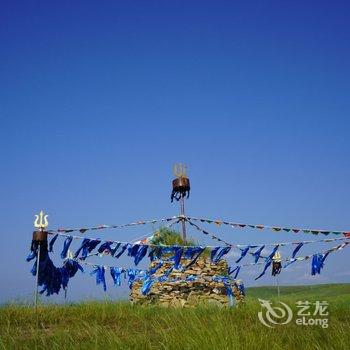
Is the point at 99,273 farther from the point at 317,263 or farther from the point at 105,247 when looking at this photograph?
the point at 317,263

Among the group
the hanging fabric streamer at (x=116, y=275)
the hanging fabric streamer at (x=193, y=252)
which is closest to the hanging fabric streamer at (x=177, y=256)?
the hanging fabric streamer at (x=193, y=252)

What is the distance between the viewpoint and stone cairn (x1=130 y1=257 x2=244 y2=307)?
17500mm

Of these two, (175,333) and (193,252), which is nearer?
(175,333)

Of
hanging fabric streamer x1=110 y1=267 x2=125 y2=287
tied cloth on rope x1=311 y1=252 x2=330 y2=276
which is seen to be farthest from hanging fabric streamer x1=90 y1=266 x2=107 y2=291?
tied cloth on rope x1=311 y1=252 x2=330 y2=276

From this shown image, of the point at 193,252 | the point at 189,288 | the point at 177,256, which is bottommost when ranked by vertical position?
the point at 189,288

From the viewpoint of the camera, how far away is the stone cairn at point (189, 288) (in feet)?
57.4

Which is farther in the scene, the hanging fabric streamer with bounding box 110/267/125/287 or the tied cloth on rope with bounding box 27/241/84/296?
the hanging fabric streamer with bounding box 110/267/125/287

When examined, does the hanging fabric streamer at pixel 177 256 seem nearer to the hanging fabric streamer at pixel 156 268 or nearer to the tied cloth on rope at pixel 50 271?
the hanging fabric streamer at pixel 156 268

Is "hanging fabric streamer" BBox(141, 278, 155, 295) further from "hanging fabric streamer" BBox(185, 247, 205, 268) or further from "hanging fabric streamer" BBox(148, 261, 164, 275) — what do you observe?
"hanging fabric streamer" BBox(185, 247, 205, 268)

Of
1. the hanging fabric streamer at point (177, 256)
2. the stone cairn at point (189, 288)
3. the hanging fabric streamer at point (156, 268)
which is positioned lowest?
the stone cairn at point (189, 288)

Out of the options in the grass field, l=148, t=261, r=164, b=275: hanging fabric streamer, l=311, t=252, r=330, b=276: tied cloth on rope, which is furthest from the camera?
l=148, t=261, r=164, b=275: hanging fabric streamer

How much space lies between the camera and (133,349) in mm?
6023

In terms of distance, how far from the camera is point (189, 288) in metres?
17.7

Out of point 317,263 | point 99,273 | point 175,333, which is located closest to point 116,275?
point 99,273
